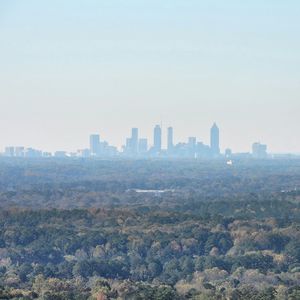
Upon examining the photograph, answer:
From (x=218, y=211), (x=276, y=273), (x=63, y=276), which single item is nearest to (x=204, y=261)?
(x=276, y=273)

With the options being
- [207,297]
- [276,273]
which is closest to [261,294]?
[207,297]

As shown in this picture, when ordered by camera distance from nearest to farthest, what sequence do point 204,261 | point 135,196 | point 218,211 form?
point 204,261, point 218,211, point 135,196

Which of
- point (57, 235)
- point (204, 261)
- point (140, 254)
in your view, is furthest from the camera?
point (57, 235)

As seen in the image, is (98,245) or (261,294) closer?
(261,294)

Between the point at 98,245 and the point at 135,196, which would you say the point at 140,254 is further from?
the point at 135,196

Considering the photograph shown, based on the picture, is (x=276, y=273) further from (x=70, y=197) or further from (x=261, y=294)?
(x=70, y=197)

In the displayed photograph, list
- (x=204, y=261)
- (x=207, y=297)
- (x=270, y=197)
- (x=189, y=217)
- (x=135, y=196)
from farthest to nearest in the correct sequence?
1. (x=135, y=196)
2. (x=270, y=197)
3. (x=189, y=217)
4. (x=204, y=261)
5. (x=207, y=297)

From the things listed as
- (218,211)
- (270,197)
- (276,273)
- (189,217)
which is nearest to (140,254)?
(276,273)

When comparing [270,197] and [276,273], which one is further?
[270,197]

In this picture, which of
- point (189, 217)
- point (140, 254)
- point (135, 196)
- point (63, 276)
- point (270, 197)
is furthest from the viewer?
point (135, 196)
